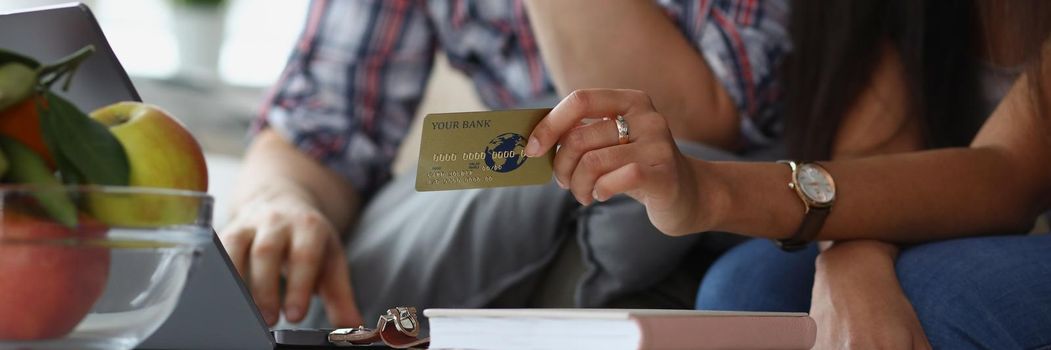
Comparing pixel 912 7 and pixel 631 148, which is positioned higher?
pixel 631 148

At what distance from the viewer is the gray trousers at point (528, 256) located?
3.43 ft

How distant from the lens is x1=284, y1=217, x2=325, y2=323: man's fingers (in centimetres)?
102

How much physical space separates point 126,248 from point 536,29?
915 mm

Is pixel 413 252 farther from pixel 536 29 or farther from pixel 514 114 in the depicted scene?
pixel 514 114

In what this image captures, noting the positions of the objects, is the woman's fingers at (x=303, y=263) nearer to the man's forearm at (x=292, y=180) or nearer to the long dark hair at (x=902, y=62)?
the man's forearm at (x=292, y=180)

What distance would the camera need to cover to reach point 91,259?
0.43 meters

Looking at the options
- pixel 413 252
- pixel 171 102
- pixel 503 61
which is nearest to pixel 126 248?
pixel 413 252

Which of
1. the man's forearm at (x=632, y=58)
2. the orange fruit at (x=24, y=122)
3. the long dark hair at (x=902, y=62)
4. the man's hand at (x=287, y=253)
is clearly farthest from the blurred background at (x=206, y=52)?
the orange fruit at (x=24, y=122)

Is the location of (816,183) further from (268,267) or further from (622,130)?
(268,267)

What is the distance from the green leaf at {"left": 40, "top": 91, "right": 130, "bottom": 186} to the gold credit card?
0.22 metres

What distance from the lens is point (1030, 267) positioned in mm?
762

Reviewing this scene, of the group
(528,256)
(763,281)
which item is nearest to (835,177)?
(763,281)

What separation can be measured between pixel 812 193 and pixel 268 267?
20.6 inches

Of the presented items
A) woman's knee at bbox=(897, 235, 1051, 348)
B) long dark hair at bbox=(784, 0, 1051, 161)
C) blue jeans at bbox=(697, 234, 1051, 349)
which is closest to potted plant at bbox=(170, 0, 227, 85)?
long dark hair at bbox=(784, 0, 1051, 161)
